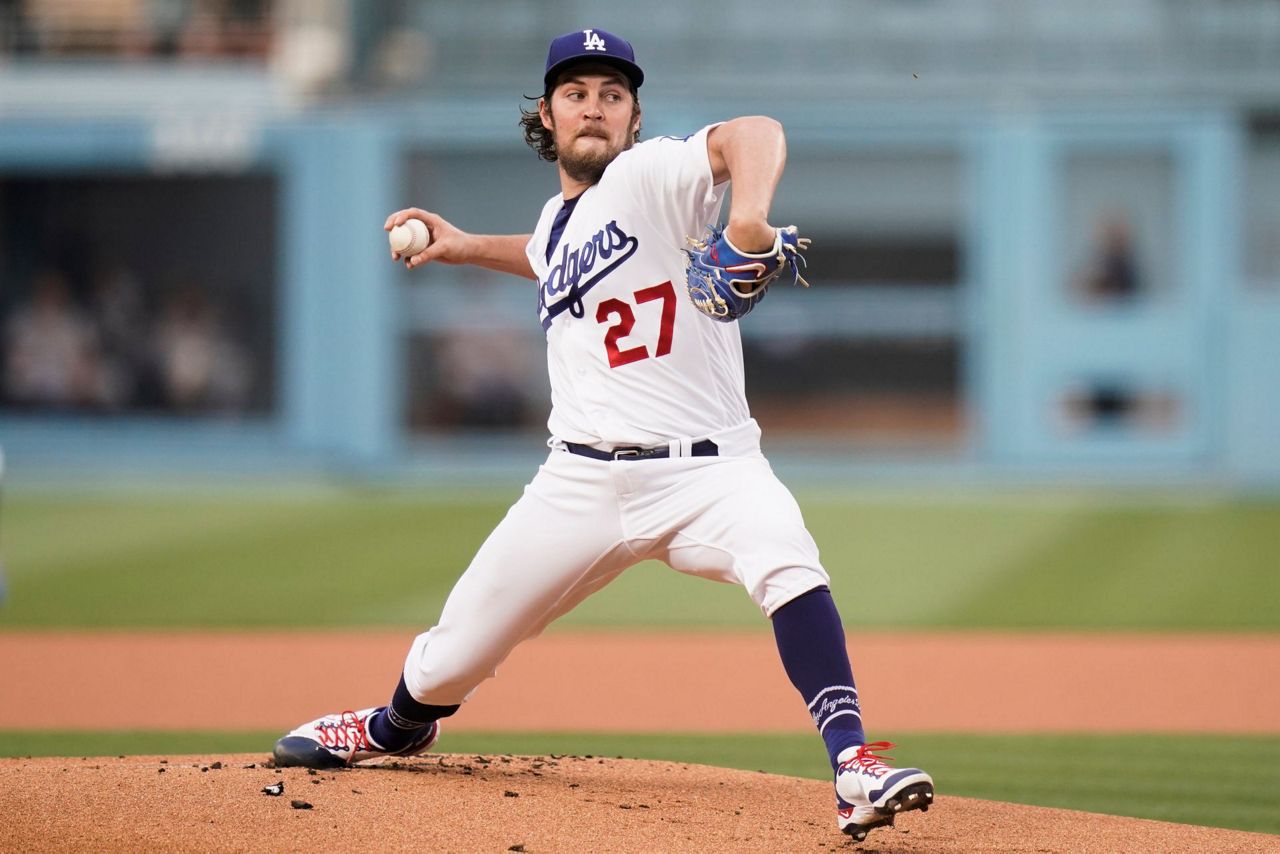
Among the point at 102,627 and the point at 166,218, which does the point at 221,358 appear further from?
the point at 102,627

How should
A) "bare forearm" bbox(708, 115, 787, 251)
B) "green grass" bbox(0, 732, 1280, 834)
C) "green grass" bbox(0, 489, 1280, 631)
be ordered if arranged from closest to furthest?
"bare forearm" bbox(708, 115, 787, 251), "green grass" bbox(0, 732, 1280, 834), "green grass" bbox(0, 489, 1280, 631)

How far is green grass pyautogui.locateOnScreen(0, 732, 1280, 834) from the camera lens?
189 inches

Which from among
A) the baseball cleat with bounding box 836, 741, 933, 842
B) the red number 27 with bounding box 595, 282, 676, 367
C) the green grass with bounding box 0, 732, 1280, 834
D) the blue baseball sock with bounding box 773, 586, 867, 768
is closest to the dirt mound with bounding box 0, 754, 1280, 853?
the baseball cleat with bounding box 836, 741, 933, 842

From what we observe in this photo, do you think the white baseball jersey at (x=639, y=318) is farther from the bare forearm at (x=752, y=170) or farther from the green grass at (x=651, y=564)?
the green grass at (x=651, y=564)

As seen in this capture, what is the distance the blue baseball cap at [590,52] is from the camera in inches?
154

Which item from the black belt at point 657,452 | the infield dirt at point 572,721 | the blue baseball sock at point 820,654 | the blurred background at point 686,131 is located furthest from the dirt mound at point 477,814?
the blurred background at point 686,131

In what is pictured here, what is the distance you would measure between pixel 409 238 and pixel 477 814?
4.64ft

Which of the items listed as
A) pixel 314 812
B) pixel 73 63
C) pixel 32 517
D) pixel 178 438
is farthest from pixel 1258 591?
pixel 73 63

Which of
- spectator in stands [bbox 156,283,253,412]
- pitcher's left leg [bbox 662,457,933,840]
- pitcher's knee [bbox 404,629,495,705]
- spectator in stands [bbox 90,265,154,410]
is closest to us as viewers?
pitcher's left leg [bbox 662,457,933,840]

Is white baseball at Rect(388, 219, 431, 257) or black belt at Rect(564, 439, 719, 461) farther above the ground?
white baseball at Rect(388, 219, 431, 257)

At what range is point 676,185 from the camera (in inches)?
151

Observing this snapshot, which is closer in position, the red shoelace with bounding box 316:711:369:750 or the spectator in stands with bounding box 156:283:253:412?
the red shoelace with bounding box 316:711:369:750

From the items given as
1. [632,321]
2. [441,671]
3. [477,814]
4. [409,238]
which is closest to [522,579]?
[441,671]

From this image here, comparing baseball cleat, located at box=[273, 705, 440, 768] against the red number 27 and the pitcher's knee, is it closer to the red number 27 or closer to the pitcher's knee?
the pitcher's knee
